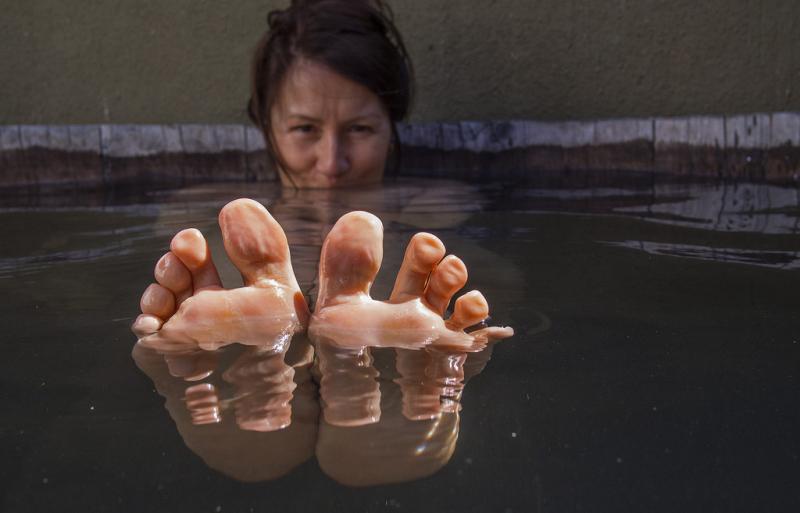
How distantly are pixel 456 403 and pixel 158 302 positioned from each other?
0.54 m

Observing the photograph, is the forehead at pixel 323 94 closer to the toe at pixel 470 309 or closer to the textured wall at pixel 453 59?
the textured wall at pixel 453 59

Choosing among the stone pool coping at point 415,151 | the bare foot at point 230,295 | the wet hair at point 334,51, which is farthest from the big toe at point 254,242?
the stone pool coping at point 415,151

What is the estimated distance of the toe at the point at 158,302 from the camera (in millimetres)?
1325

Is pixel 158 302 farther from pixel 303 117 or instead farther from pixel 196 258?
pixel 303 117

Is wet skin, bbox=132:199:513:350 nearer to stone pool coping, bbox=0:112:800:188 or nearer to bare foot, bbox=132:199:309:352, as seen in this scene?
bare foot, bbox=132:199:309:352

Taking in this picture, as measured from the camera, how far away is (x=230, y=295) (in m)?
1.29

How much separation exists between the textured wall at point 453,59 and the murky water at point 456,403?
6.44 feet

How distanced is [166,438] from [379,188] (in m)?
2.30

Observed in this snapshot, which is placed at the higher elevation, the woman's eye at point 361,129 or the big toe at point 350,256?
the woman's eye at point 361,129

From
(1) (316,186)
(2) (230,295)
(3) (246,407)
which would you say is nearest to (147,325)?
(2) (230,295)

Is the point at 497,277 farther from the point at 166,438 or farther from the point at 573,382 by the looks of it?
the point at 166,438

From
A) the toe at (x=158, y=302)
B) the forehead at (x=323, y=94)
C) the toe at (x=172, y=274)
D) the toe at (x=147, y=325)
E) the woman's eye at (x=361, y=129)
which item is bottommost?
the toe at (x=147, y=325)

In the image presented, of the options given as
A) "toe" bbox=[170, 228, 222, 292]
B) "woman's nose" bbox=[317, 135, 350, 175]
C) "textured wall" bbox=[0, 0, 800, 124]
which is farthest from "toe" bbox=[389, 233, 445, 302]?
"textured wall" bbox=[0, 0, 800, 124]

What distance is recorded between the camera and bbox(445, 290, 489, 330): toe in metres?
1.26
